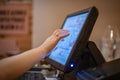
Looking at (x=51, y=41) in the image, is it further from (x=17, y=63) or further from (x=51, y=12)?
(x=51, y=12)

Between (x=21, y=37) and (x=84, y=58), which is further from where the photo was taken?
(x=21, y=37)

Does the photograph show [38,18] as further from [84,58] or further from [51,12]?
[84,58]

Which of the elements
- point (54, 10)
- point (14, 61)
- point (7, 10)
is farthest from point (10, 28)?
point (14, 61)

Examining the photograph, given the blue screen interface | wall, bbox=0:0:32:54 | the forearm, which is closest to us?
the forearm

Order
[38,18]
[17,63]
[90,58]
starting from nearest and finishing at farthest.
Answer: [17,63] → [90,58] → [38,18]

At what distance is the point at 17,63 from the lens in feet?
2.11

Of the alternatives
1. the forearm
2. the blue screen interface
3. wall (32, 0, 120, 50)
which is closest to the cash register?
the blue screen interface

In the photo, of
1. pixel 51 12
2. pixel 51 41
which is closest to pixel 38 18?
pixel 51 12

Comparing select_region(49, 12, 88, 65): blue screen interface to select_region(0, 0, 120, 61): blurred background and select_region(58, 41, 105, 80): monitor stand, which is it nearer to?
select_region(58, 41, 105, 80): monitor stand

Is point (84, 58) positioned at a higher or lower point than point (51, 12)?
lower

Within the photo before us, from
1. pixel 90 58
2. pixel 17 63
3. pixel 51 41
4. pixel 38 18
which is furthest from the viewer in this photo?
pixel 38 18

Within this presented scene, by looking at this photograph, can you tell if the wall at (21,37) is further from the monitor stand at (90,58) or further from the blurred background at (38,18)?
the monitor stand at (90,58)

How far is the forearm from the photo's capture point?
58cm

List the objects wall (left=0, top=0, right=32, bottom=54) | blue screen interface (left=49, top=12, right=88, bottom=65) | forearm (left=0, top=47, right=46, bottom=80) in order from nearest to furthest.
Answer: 1. forearm (left=0, top=47, right=46, bottom=80)
2. blue screen interface (left=49, top=12, right=88, bottom=65)
3. wall (left=0, top=0, right=32, bottom=54)
